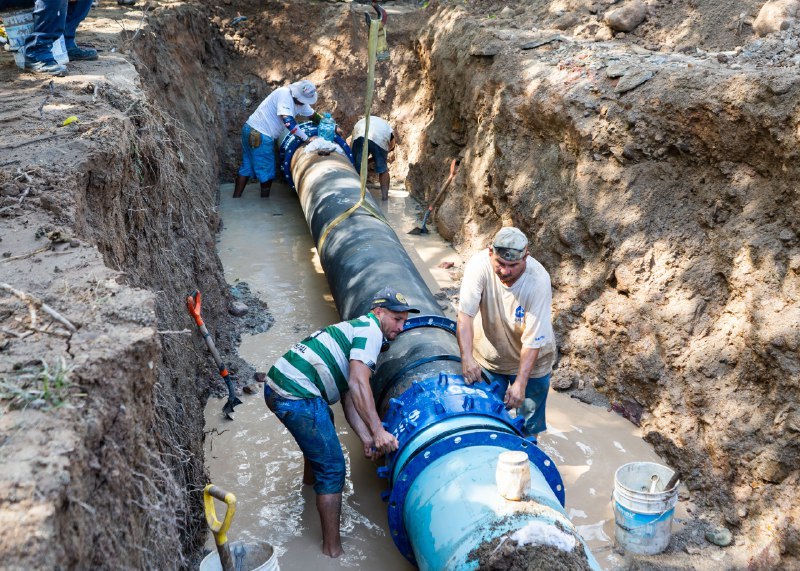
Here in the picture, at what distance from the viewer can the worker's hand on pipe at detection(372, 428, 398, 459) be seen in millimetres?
4078

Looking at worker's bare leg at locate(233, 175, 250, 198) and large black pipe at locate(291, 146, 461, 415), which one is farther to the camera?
worker's bare leg at locate(233, 175, 250, 198)

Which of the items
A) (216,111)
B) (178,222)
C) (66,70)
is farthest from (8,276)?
(216,111)

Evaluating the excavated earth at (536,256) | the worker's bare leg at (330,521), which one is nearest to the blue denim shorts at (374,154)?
the excavated earth at (536,256)

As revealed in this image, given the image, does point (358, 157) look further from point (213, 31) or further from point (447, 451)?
point (447, 451)

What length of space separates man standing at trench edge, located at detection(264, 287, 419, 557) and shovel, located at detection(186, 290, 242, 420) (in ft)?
3.70

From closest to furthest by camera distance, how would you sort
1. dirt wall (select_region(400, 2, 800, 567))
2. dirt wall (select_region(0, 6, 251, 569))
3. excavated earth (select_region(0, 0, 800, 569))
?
dirt wall (select_region(0, 6, 251, 569)) < excavated earth (select_region(0, 0, 800, 569)) < dirt wall (select_region(400, 2, 800, 567))

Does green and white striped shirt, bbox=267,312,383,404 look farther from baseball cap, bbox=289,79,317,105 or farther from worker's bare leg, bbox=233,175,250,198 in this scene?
worker's bare leg, bbox=233,175,250,198

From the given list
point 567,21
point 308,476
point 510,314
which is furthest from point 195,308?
point 567,21

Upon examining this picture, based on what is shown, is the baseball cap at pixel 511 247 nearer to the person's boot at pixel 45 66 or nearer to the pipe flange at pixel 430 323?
the pipe flange at pixel 430 323

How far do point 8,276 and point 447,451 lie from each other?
90.4 inches

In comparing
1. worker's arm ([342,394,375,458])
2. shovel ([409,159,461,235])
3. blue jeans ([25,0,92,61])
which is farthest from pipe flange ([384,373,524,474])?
shovel ([409,159,461,235])

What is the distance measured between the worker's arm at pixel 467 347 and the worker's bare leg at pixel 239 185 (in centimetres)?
667

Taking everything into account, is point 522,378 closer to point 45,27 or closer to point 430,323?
point 430,323

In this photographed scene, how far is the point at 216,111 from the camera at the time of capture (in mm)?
11164
